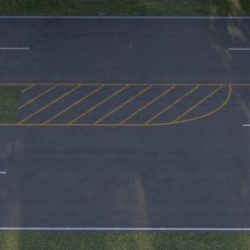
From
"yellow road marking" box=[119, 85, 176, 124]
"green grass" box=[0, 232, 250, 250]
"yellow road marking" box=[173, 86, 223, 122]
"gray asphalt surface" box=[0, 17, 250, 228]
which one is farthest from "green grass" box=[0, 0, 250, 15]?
"green grass" box=[0, 232, 250, 250]

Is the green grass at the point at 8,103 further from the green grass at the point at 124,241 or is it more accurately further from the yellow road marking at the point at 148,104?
the green grass at the point at 124,241

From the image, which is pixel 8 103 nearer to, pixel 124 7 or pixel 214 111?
pixel 214 111

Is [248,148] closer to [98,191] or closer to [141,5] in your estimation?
[98,191]

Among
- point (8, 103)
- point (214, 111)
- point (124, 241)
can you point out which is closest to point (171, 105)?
point (214, 111)

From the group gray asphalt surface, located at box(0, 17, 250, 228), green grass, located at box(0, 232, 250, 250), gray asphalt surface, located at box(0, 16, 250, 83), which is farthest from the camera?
gray asphalt surface, located at box(0, 16, 250, 83)

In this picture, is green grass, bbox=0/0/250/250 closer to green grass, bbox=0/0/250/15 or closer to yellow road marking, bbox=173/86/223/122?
green grass, bbox=0/0/250/15

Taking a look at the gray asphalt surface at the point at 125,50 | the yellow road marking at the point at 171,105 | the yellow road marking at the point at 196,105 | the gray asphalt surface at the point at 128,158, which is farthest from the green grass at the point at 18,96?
the yellow road marking at the point at 196,105
